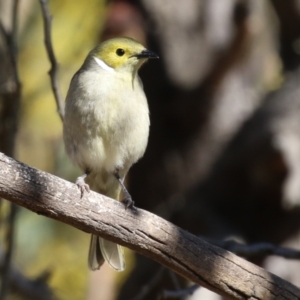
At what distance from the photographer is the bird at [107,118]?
4129 millimetres

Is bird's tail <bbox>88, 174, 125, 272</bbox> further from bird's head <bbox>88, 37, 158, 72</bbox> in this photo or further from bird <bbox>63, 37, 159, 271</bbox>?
bird's head <bbox>88, 37, 158, 72</bbox>

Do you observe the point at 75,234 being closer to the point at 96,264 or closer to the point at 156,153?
the point at 156,153

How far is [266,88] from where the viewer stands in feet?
23.7

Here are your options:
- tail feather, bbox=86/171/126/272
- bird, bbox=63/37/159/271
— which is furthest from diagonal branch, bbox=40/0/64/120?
tail feather, bbox=86/171/126/272

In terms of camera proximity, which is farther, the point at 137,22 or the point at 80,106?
the point at 137,22

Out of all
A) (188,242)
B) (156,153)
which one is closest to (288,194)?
(156,153)

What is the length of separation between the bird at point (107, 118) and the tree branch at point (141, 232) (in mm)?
856

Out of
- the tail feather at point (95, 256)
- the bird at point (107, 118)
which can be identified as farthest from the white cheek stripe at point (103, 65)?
the tail feather at point (95, 256)

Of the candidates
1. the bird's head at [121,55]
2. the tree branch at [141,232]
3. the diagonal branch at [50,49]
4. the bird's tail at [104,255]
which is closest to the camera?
the tree branch at [141,232]

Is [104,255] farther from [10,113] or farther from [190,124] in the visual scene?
[190,124]

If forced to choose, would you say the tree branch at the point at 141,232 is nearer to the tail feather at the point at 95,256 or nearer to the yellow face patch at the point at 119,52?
the tail feather at the point at 95,256

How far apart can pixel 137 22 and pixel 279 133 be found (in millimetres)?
1821

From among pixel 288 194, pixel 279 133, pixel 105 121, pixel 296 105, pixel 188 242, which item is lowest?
pixel 188 242

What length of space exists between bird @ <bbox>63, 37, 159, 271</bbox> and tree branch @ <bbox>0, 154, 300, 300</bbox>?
2.81 ft
